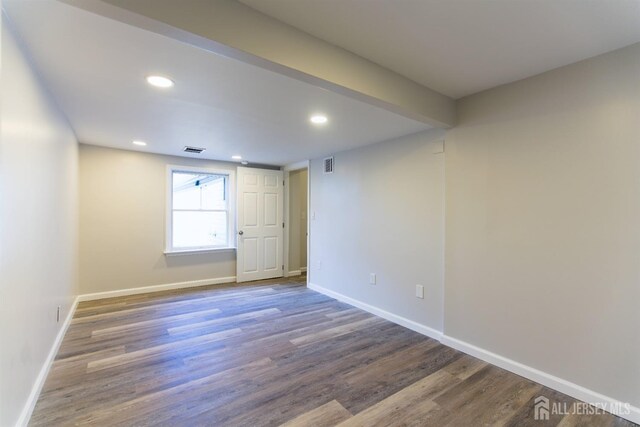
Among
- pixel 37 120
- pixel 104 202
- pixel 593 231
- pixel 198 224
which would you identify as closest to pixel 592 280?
pixel 593 231

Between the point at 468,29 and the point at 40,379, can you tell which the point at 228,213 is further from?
the point at 468,29

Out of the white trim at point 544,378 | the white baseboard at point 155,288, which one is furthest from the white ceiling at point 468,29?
the white baseboard at point 155,288

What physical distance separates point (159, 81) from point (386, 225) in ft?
8.89

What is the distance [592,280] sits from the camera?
2020mm

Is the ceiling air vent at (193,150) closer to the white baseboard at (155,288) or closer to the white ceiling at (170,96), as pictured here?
the white ceiling at (170,96)

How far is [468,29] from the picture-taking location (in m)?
1.69

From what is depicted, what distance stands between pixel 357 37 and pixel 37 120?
85.4 inches

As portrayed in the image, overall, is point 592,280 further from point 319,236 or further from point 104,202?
point 104,202

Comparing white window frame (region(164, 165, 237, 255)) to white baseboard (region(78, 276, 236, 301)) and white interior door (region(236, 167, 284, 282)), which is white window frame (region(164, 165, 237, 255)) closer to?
white interior door (region(236, 167, 284, 282))

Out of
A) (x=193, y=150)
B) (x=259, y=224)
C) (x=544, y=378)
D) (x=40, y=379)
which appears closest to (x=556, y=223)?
(x=544, y=378)

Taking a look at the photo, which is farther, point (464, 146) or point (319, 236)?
point (319, 236)

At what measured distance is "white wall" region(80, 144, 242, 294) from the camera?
4223mm

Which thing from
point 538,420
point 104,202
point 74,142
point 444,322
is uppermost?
point 74,142

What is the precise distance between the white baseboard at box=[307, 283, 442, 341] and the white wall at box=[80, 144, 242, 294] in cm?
236
